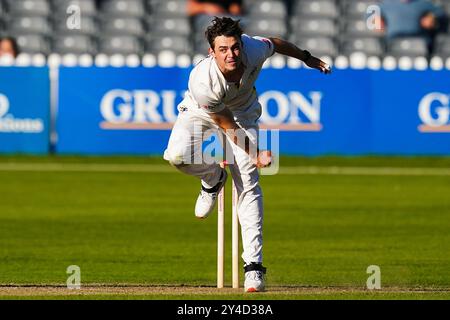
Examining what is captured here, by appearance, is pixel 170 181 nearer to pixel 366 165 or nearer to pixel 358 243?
pixel 366 165

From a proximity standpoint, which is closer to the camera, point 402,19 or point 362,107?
point 362,107

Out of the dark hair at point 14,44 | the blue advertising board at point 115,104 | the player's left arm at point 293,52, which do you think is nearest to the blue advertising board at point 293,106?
the blue advertising board at point 115,104

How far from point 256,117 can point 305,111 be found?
1406 centimetres

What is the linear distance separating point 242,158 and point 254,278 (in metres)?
0.90

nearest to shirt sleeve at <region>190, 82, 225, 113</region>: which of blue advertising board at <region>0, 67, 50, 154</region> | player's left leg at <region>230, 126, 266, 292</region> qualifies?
player's left leg at <region>230, 126, 266, 292</region>

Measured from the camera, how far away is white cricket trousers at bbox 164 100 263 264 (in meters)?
9.63

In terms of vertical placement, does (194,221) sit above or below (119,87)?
below

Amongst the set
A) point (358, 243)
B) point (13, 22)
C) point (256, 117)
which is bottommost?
point (358, 243)

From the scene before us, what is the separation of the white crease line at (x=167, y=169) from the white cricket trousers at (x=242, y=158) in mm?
12225

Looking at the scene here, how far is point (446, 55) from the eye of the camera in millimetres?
26578

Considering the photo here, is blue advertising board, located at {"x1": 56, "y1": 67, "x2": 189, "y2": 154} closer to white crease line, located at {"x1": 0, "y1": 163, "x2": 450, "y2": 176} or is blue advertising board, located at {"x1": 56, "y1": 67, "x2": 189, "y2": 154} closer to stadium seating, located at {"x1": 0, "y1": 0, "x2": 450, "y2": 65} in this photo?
white crease line, located at {"x1": 0, "y1": 163, "x2": 450, "y2": 176}

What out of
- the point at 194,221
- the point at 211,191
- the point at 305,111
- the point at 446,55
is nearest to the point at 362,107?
the point at 305,111

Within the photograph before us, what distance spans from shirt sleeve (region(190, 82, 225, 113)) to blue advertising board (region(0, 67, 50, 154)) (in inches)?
577

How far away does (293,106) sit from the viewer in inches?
933
